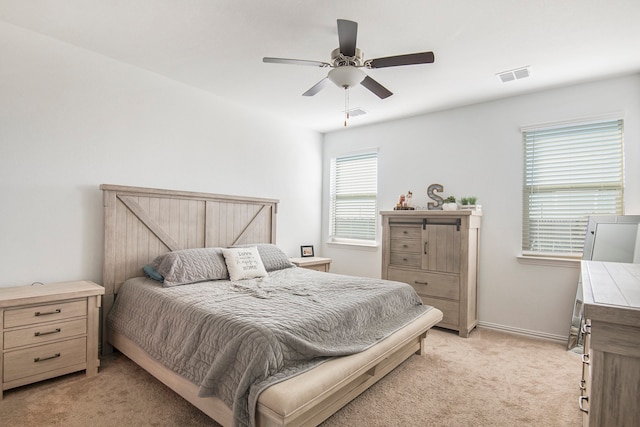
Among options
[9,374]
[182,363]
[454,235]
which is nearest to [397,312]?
[454,235]

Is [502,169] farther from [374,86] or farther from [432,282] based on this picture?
[374,86]

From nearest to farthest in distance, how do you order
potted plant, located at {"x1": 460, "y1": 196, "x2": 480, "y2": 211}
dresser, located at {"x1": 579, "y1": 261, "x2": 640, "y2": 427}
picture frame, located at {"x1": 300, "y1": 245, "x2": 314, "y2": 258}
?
dresser, located at {"x1": 579, "y1": 261, "x2": 640, "y2": 427} → potted plant, located at {"x1": 460, "y1": 196, "x2": 480, "y2": 211} → picture frame, located at {"x1": 300, "y1": 245, "x2": 314, "y2": 258}

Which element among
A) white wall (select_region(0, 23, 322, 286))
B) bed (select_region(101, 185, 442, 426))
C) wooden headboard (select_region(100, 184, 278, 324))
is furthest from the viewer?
wooden headboard (select_region(100, 184, 278, 324))

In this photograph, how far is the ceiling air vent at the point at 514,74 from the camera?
296 cm

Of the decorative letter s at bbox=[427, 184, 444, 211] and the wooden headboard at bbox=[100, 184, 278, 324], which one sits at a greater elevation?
the decorative letter s at bbox=[427, 184, 444, 211]

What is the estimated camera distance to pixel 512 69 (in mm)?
2967

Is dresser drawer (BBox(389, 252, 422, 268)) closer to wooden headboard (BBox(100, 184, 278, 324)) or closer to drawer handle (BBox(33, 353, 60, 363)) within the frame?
wooden headboard (BBox(100, 184, 278, 324))

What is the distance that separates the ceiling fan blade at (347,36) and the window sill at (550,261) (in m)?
2.86

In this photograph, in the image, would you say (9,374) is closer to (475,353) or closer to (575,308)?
(475,353)

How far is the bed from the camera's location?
5.09ft

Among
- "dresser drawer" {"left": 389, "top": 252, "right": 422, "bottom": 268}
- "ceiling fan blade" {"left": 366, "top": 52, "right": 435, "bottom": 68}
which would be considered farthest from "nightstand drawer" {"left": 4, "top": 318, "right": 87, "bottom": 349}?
"dresser drawer" {"left": 389, "top": 252, "right": 422, "bottom": 268}

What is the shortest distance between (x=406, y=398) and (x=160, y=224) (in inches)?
104

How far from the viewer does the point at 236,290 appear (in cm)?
260

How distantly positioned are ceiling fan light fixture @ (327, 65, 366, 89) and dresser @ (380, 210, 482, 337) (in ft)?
6.24
